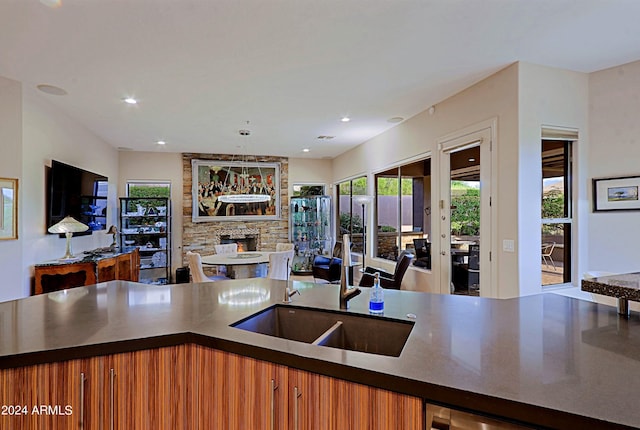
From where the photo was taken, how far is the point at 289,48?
2.77 meters

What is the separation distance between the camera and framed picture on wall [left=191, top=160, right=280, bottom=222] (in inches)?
290

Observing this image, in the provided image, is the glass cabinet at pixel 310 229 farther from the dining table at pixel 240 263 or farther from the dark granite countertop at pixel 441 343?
the dark granite countertop at pixel 441 343

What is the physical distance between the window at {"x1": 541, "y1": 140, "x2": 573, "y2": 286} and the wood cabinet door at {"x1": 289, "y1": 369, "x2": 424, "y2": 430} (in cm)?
288

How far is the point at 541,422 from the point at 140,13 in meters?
2.99

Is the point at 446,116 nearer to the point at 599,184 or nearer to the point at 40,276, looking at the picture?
the point at 599,184

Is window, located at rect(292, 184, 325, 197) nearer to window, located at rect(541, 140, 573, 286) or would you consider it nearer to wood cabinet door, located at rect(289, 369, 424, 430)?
window, located at rect(541, 140, 573, 286)

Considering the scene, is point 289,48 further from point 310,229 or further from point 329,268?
point 310,229

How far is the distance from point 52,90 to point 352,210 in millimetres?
5205

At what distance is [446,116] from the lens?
397cm

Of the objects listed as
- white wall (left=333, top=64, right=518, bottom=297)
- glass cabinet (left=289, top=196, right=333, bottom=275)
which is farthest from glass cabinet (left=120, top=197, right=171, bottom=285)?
white wall (left=333, top=64, right=518, bottom=297)

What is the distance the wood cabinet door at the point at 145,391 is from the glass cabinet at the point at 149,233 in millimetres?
5943

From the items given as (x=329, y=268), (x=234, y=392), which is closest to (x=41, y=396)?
(x=234, y=392)

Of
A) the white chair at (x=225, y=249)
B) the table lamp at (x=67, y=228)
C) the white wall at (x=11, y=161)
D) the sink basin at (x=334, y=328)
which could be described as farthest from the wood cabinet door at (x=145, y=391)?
the white chair at (x=225, y=249)

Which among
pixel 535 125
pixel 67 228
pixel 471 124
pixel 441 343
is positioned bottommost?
pixel 441 343
